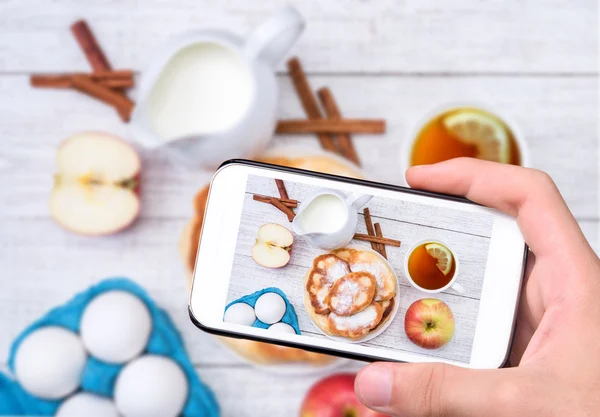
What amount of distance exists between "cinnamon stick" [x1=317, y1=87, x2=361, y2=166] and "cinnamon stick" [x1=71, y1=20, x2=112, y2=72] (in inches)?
8.8

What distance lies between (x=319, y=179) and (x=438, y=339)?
137 millimetres

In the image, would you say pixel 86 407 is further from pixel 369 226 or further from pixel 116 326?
pixel 369 226

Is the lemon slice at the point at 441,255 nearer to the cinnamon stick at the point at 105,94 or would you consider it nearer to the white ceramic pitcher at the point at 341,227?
the white ceramic pitcher at the point at 341,227

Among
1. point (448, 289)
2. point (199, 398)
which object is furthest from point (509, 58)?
point (199, 398)

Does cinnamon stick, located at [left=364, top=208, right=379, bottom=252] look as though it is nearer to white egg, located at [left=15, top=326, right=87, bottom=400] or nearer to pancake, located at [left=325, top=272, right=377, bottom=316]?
pancake, located at [left=325, top=272, right=377, bottom=316]

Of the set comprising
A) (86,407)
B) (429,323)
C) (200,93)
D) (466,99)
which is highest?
(466,99)

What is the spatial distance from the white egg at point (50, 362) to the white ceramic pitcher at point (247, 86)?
0.22 m

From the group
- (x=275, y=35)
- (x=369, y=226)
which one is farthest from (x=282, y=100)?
(x=369, y=226)

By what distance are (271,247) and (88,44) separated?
33cm

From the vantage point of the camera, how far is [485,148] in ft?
1.84

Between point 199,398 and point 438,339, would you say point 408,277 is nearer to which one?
point 438,339

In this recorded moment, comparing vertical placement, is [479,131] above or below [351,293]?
above

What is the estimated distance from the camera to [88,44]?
604 mm

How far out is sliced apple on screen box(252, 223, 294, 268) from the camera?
41 centimetres
